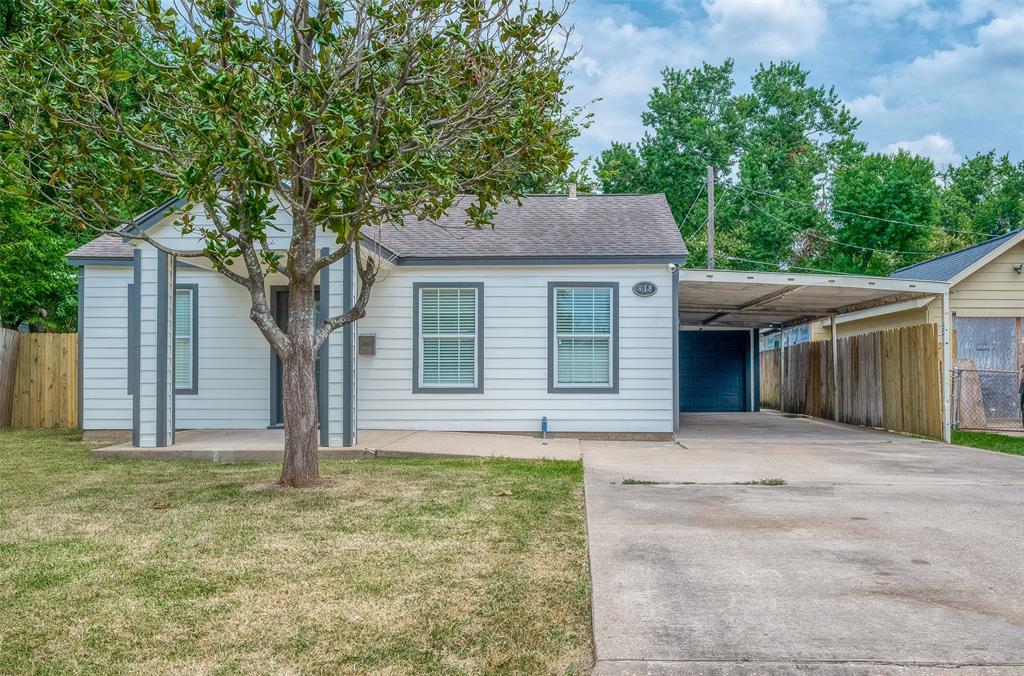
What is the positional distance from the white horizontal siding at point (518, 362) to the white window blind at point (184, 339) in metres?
2.48

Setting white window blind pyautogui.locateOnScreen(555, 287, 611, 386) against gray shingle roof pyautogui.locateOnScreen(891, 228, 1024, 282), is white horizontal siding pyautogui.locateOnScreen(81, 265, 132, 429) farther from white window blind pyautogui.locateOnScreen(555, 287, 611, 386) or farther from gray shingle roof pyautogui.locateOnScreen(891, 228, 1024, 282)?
gray shingle roof pyautogui.locateOnScreen(891, 228, 1024, 282)

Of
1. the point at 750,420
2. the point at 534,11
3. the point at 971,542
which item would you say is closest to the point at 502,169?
the point at 534,11

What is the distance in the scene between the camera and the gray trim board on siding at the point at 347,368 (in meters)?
8.93

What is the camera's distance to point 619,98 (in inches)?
1271

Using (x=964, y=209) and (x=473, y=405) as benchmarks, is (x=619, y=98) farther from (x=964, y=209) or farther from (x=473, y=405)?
(x=473, y=405)

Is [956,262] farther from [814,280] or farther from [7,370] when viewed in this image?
[7,370]

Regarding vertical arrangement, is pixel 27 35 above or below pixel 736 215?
below

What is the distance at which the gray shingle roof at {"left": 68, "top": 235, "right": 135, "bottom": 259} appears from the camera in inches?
424

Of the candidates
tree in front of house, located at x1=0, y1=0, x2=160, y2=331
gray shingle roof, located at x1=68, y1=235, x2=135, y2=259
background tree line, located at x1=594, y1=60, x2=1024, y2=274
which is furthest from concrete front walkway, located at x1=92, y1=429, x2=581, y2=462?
background tree line, located at x1=594, y1=60, x2=1024, y2=274

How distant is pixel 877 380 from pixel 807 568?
32.4 ft

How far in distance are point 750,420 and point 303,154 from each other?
11913 mm

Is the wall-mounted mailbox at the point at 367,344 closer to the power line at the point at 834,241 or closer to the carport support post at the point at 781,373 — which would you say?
the carport support post at the point at 781,373

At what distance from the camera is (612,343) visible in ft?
34.9

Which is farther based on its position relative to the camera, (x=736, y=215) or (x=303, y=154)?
(x=736, y=215)
